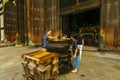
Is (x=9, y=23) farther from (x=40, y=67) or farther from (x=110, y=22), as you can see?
(x=40, y=67)

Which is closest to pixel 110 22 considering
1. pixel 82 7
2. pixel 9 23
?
pixel 82 7

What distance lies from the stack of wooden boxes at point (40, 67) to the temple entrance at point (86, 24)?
368 inches

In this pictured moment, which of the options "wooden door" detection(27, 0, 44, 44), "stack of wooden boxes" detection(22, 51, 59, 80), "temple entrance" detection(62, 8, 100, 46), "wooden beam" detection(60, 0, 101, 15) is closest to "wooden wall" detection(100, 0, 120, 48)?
"wooden beam" detection(60, 0, 101, 15)

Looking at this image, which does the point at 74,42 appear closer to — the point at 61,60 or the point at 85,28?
the point at 61,60

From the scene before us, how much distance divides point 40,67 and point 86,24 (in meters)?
12.4

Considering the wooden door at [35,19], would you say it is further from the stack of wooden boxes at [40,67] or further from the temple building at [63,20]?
the stack of wooden boxes at [40,67]

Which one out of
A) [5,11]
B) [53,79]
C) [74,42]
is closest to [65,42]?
[74,42]

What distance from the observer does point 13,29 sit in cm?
1744

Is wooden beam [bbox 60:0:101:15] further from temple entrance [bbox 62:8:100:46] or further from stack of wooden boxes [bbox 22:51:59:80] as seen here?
→ stack of wooden boxes [bbox 22:51:59:80]

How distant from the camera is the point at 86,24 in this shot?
15.4m

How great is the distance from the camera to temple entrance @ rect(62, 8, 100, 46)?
13281mm

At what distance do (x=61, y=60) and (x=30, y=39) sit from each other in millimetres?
8572

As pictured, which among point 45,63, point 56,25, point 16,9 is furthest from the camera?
point 16,9

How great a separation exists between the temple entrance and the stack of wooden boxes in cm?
934
